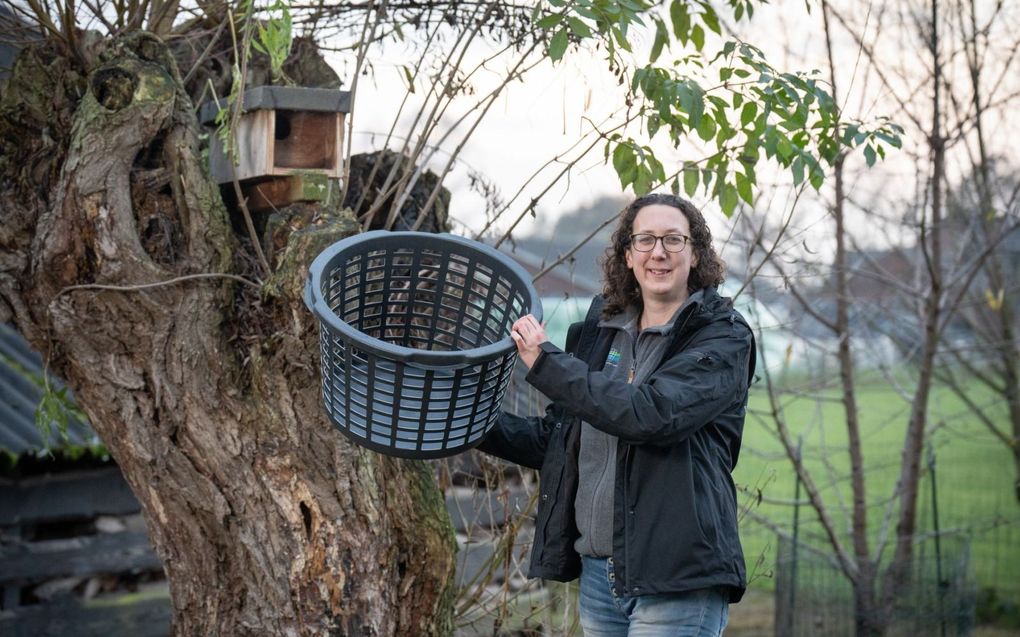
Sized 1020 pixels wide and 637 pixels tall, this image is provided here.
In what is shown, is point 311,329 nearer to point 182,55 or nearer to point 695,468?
point 695,468

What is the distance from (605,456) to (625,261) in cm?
52

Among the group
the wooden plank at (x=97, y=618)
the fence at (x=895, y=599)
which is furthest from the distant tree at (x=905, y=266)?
the wooden plank at (x=97, y=618)

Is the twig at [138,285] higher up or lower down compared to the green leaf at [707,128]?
lower down

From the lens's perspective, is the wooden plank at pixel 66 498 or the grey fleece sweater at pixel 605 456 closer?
the grey fleece sweater at pixel 605 456

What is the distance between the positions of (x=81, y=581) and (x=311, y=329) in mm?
3412

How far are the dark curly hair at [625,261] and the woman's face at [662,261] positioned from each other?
0.07 feet

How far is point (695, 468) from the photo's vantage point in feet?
7.82

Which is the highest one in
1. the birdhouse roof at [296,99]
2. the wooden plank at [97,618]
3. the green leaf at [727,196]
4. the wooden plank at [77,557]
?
the birdhouse roof at [296,99]

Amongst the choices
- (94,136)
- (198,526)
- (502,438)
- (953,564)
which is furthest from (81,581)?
(953,564)

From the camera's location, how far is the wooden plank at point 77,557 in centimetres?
514

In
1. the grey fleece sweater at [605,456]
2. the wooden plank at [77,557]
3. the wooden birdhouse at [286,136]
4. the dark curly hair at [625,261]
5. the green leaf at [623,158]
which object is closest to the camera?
the grey fleece sweater at [605,456]

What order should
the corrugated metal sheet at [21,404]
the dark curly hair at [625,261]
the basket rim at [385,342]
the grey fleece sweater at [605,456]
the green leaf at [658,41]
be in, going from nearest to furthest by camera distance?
the basket rim at [385,342]
the grey fleece sweater at [605,456]
the dark curly hair at [625,261]
the green leaf at [658,41]
the corrugated metal sheet at [21,404]

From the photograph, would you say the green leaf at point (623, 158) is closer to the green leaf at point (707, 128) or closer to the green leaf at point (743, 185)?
the green leaf at point (707, 128)

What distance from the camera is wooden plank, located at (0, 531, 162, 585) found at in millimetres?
5141
